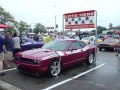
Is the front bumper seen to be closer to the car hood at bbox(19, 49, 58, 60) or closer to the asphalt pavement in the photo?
the asphalt pavement

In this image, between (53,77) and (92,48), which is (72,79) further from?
(92,48)

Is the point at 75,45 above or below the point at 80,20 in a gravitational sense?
below

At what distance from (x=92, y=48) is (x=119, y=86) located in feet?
14.7

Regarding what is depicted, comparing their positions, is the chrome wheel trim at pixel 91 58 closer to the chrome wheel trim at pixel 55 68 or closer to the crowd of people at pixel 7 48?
the chrome wheel trim at pixel 55 68

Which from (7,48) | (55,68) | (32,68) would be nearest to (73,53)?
(55,68)

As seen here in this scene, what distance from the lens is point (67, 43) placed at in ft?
31.2

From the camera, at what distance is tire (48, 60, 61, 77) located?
8.09 metres

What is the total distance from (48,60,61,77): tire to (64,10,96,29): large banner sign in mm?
4493

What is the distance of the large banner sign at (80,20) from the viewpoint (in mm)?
12078

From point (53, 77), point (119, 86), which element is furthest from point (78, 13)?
point (119, 86)

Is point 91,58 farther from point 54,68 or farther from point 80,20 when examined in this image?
point 54,68

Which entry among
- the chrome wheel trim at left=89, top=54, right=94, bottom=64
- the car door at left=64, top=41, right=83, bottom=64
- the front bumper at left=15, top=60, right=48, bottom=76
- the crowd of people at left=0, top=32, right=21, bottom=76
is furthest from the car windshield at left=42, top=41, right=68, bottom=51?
the chrome wheel trim at left=89, top=54, right=94, bottom=64

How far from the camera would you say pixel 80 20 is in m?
12.7

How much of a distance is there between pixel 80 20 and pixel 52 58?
5.17 metres
